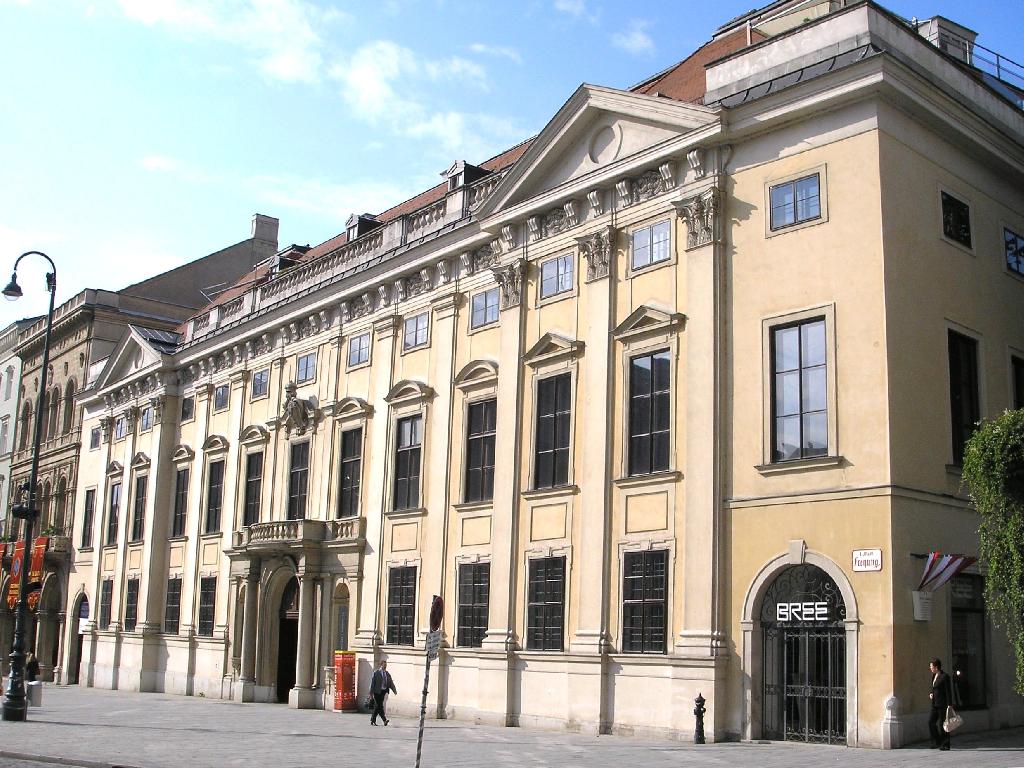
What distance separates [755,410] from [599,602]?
17.7ft

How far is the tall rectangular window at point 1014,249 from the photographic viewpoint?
24734 millimetres

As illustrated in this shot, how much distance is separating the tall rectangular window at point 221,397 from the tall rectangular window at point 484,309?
561 inches

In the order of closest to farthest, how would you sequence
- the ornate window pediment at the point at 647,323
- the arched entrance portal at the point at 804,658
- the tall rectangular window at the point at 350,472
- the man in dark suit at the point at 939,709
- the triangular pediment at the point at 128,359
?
1. the man in dark suit at the point at 939,709
2. the arched entrance portal at the point at 804,658
3. the ornate window pediment at the point at 647,323
4. the tall rectangular window at the point at 350,472
5. the triangular pediment at the point at 128,359

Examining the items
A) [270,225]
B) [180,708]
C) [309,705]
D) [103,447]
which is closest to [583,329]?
[309,705]

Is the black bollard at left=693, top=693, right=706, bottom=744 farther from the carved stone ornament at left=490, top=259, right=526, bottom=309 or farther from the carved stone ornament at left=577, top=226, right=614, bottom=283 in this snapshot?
the carved stone ornament at left=490, top=259, right=526, bottom=309

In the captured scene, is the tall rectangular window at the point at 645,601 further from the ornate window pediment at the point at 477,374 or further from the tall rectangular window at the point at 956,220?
the tall rectangular window at the point at 956,220

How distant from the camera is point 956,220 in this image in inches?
922

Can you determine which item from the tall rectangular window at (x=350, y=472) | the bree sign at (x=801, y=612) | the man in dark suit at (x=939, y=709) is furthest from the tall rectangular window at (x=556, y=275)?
the man in dark suit at (x=939, y=709)

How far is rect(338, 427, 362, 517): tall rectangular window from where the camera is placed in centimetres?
3391

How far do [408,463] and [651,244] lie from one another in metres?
10.1

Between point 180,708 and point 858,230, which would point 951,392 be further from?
point 180,708

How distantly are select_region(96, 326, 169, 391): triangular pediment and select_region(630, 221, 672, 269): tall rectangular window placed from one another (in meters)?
25.4

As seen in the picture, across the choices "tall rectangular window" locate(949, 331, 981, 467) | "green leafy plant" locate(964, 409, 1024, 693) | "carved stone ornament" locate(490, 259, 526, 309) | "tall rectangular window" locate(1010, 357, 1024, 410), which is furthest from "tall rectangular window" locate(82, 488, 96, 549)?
"green leafy plant" locate(964, 409, 1024, 693)

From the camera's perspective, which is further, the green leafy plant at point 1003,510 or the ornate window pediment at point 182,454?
the ornate window pediment at point 182,454
